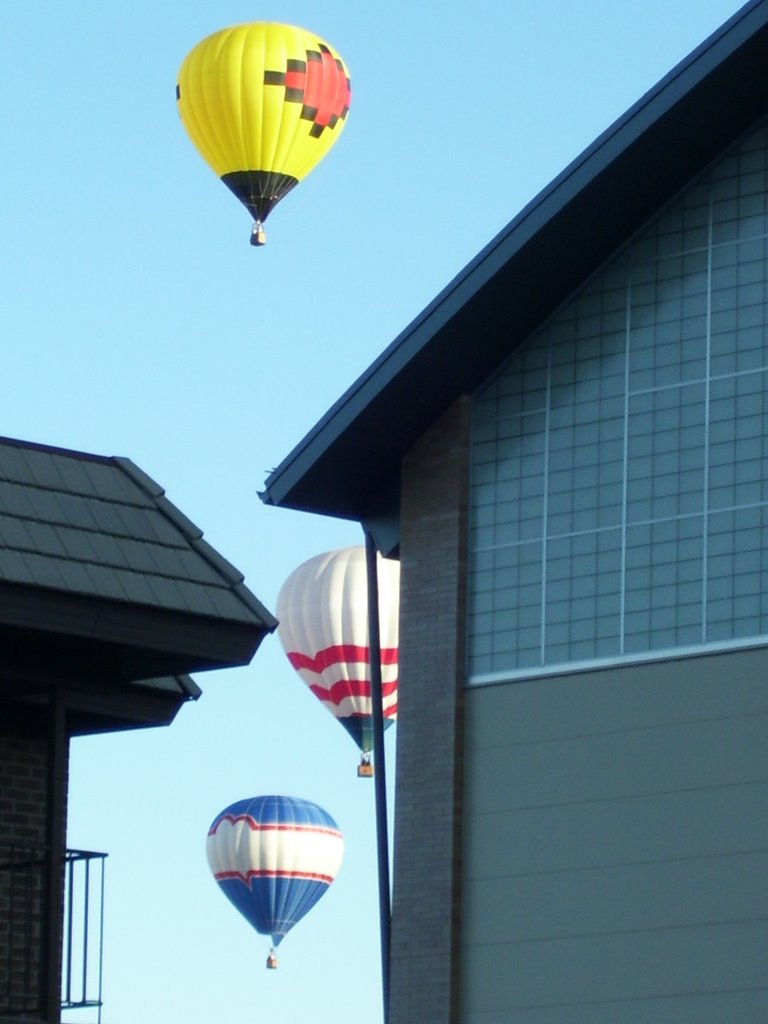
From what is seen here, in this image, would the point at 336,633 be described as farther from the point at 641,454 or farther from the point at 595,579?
the point at 641,454

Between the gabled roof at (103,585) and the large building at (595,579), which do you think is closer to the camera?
the gabled roof at (103,585)

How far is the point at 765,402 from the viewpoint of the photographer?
78.0 feet

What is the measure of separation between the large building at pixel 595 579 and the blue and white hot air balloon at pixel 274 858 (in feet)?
89.9

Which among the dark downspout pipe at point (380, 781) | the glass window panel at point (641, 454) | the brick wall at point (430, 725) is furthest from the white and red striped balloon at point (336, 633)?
the glass window panel at point (641, 454)

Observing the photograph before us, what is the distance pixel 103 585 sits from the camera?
1891 cm

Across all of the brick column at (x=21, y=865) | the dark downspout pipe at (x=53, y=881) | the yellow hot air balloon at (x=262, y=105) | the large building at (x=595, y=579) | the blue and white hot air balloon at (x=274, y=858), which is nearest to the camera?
the dark downspout pipe at (x=53, y=881)

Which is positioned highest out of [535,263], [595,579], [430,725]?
[535,263]

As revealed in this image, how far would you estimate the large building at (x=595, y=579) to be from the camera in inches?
916

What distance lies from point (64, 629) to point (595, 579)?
668 centimetres

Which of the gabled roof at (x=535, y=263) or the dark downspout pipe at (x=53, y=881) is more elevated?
the gabled roof at (x=535, y=263)

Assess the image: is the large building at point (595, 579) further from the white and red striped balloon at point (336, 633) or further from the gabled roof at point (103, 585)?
the white and red striped balloon at point (336, 633)

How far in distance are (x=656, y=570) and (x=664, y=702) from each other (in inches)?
41.7

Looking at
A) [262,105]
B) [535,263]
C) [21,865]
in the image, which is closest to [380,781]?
[535,263]

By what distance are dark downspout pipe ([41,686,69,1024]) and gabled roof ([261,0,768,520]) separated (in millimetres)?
6945
